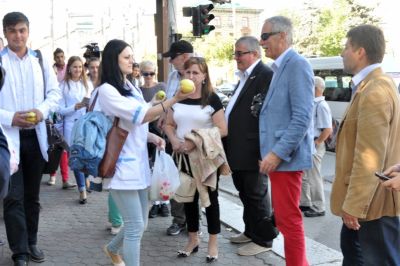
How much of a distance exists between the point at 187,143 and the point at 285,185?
3.33 feet

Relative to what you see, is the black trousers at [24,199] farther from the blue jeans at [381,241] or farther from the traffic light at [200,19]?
the traffic light at [200,19]

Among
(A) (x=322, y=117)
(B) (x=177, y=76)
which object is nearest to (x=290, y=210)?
(B) (x=177, y=76)

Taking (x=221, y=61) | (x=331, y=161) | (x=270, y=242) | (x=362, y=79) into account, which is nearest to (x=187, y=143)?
(x=270, y=242)

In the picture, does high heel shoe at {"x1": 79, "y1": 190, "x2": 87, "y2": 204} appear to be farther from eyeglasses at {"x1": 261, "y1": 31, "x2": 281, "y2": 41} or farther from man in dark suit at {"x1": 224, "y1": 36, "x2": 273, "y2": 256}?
eyeglasses at {"x1": 261, "y1": 31, "x2": 281, "y2": 41}

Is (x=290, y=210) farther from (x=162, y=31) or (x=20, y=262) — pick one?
(x=162, y=31)

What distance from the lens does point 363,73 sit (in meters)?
2.83

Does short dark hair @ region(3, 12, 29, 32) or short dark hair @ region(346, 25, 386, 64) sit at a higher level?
short dark hair @ region(3, 12, 29, 32)

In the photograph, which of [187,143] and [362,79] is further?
[187,143]

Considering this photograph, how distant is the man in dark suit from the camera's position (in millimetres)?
4320

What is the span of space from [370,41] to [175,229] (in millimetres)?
3151

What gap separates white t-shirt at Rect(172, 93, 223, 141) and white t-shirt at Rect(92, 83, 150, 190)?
78 cm

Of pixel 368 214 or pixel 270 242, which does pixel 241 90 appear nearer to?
pixel 270 242

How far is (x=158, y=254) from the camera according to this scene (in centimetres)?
461

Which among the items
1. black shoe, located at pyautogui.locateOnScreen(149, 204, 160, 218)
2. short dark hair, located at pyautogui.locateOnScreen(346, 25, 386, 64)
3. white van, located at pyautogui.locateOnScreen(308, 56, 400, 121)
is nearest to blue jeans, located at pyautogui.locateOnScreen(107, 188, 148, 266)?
short dark hair, located at pyautogui.locateOnScreen(346, 25, 386, 64)
